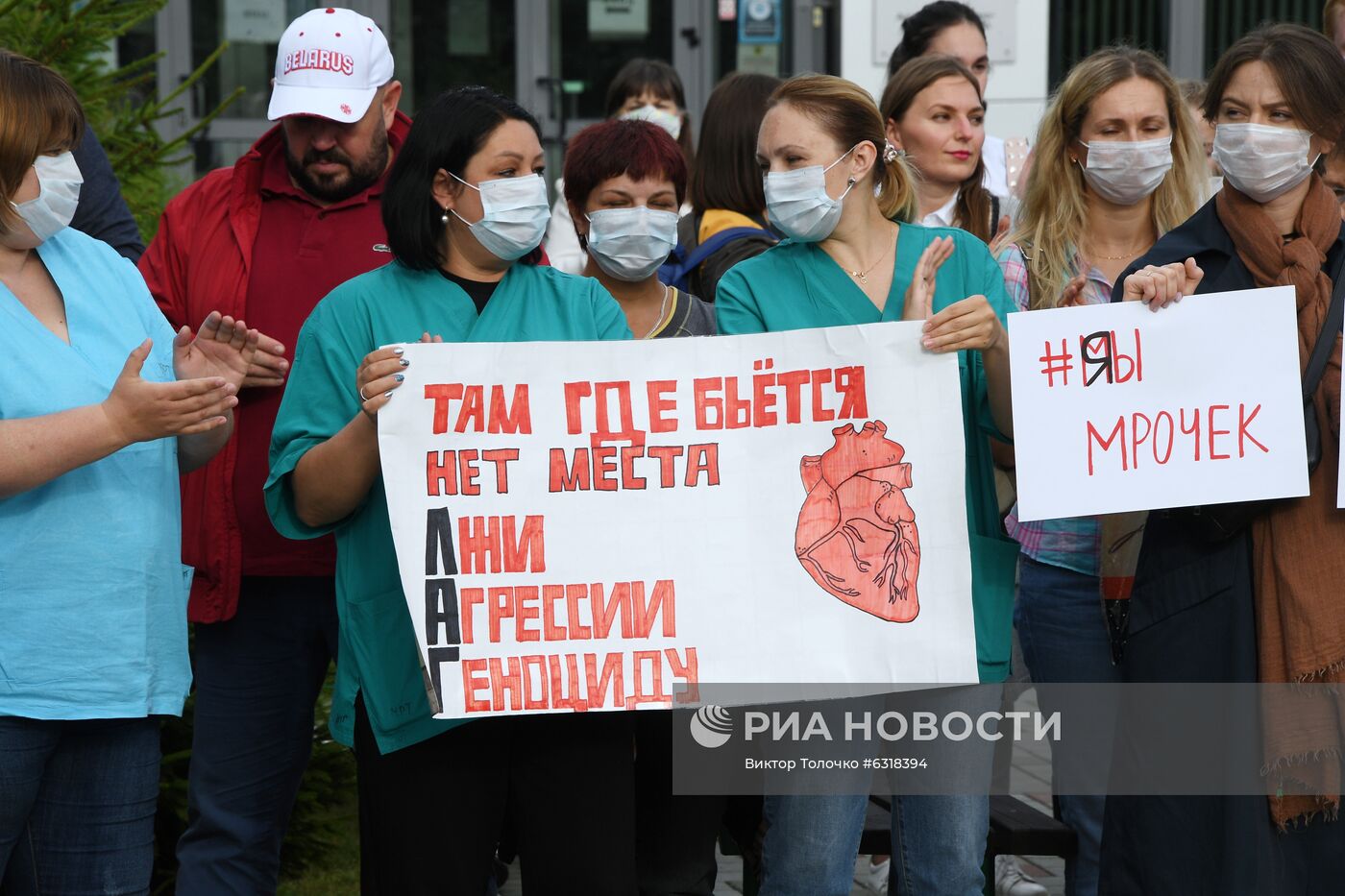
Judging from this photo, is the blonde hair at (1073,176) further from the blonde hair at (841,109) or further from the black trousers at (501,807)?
the black trousers at (501,807)

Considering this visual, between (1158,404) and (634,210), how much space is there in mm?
1381

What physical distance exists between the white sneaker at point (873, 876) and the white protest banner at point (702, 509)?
2039mm

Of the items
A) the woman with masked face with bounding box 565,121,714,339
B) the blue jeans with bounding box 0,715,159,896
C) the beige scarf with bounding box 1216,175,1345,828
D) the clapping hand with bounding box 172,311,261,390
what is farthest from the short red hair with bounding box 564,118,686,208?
the blue jeans with bounding box 0,715,159,896

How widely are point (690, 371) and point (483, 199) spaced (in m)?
0.56

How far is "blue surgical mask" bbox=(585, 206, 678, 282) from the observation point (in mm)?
3941

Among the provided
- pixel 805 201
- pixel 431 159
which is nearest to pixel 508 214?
pixel 431 159

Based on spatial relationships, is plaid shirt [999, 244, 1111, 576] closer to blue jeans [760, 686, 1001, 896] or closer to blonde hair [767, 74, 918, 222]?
blonde hair [767, 74, 918, 222]

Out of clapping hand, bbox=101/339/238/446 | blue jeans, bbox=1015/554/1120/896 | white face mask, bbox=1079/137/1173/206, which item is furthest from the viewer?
white face mask, bbox=1079/137/1173/206

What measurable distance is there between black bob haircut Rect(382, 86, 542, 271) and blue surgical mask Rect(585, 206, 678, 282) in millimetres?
641

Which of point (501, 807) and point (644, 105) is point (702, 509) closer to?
point (501, 807)

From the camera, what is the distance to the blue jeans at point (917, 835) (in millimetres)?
3246

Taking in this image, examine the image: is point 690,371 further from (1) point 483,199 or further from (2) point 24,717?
(2) point 24,717

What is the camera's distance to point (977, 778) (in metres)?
3.27

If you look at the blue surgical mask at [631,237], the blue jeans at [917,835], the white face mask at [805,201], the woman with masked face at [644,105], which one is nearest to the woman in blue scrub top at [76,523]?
the blue surgical mask at [631,237]
